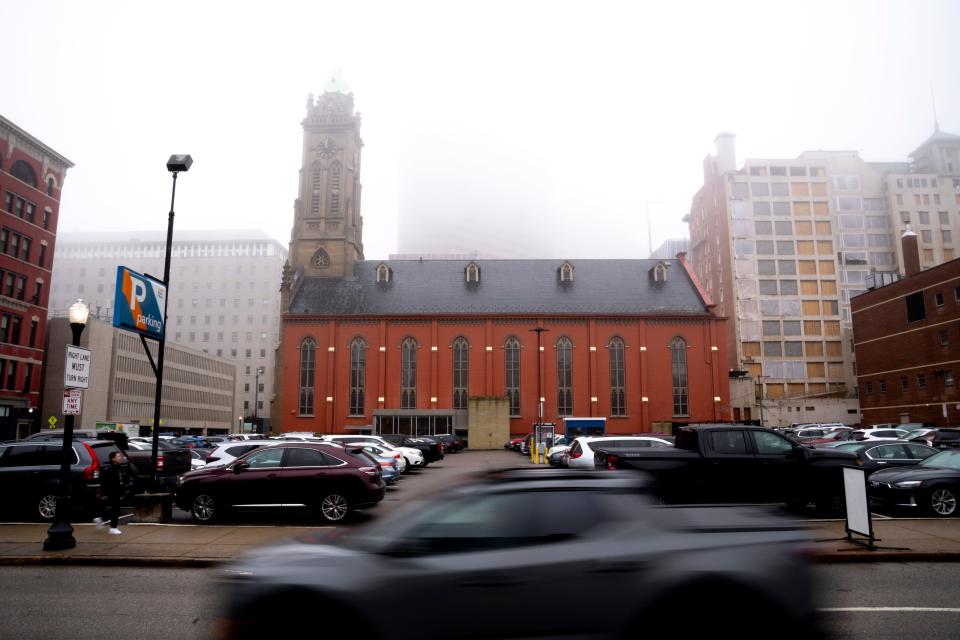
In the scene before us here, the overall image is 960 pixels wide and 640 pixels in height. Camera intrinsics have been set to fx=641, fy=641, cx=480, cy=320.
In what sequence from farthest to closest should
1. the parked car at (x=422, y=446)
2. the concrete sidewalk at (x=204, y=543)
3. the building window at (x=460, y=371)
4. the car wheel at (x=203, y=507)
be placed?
the building window at (x=460, y=371)
the parked car at (x=422, y=446)
the car wheel at (x=203, y=507)
the concrete sidewalk at (x=204, y=543)

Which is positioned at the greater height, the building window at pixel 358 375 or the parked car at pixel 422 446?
the building window at pixel 358 375

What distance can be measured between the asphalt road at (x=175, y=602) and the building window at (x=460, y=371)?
48714mm

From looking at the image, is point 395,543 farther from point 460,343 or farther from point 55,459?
point 460,343

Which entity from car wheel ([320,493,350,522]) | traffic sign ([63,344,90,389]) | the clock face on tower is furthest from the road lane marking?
the clock face on tower

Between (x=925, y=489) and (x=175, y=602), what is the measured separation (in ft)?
46.9

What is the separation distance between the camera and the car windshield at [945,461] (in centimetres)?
1420

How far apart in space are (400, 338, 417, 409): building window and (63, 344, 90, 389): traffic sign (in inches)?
1798

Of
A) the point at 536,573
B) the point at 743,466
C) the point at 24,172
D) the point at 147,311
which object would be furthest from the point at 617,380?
the point at 536,573

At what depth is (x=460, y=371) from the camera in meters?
58.6

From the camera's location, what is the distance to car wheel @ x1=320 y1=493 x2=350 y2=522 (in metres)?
12.9

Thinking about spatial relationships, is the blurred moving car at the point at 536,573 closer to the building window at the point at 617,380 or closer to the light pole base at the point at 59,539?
the light pole base at the point at 59,539

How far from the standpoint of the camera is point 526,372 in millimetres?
58281

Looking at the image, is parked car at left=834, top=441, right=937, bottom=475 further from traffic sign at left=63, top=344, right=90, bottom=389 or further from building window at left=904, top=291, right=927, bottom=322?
building window at left=904, top=291, right=927, bottom=322

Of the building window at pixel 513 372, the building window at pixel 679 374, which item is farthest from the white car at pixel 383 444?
the building window at pixel 679 374
